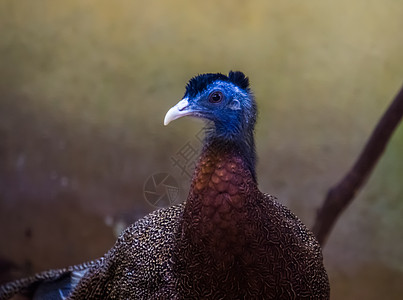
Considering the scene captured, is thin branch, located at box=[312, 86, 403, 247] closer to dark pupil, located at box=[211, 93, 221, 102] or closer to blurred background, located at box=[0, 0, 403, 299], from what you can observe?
blurred background, located at box=[0, 0, 403, 299]

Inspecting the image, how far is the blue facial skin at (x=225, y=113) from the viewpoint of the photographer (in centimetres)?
126

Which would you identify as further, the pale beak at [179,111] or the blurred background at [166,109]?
the blurred background at [166,109]

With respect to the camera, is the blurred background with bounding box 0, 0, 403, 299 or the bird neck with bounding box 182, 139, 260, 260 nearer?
the bird neck with bounding box 182, 139, 260, 260

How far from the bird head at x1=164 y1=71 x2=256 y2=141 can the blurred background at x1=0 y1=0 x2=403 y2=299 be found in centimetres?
A: 111

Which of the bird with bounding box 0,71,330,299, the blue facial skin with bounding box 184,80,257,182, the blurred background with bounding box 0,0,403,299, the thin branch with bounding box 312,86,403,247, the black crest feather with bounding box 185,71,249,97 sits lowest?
the bird with bounding box 0,71,330,299

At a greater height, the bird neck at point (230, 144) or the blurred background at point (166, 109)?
the blurred background at point (166, 109)

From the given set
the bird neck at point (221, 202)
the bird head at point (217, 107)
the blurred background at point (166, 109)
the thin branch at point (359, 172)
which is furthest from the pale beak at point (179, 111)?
the thin branch at point (359, 172)

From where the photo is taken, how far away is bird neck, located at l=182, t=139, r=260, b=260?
47.8 inches

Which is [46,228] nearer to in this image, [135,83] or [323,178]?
[135,83]

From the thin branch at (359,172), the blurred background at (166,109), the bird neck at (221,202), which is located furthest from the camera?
the blurred background at (166,109)

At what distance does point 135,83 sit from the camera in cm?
265

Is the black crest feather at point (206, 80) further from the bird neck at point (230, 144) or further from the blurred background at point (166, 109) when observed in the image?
the blurred background at point (166, 109)

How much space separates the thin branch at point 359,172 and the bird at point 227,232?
0.90 meters

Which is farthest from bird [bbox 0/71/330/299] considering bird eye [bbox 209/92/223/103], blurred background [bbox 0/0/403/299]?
blurred background [bbox 0/0/403/299]
